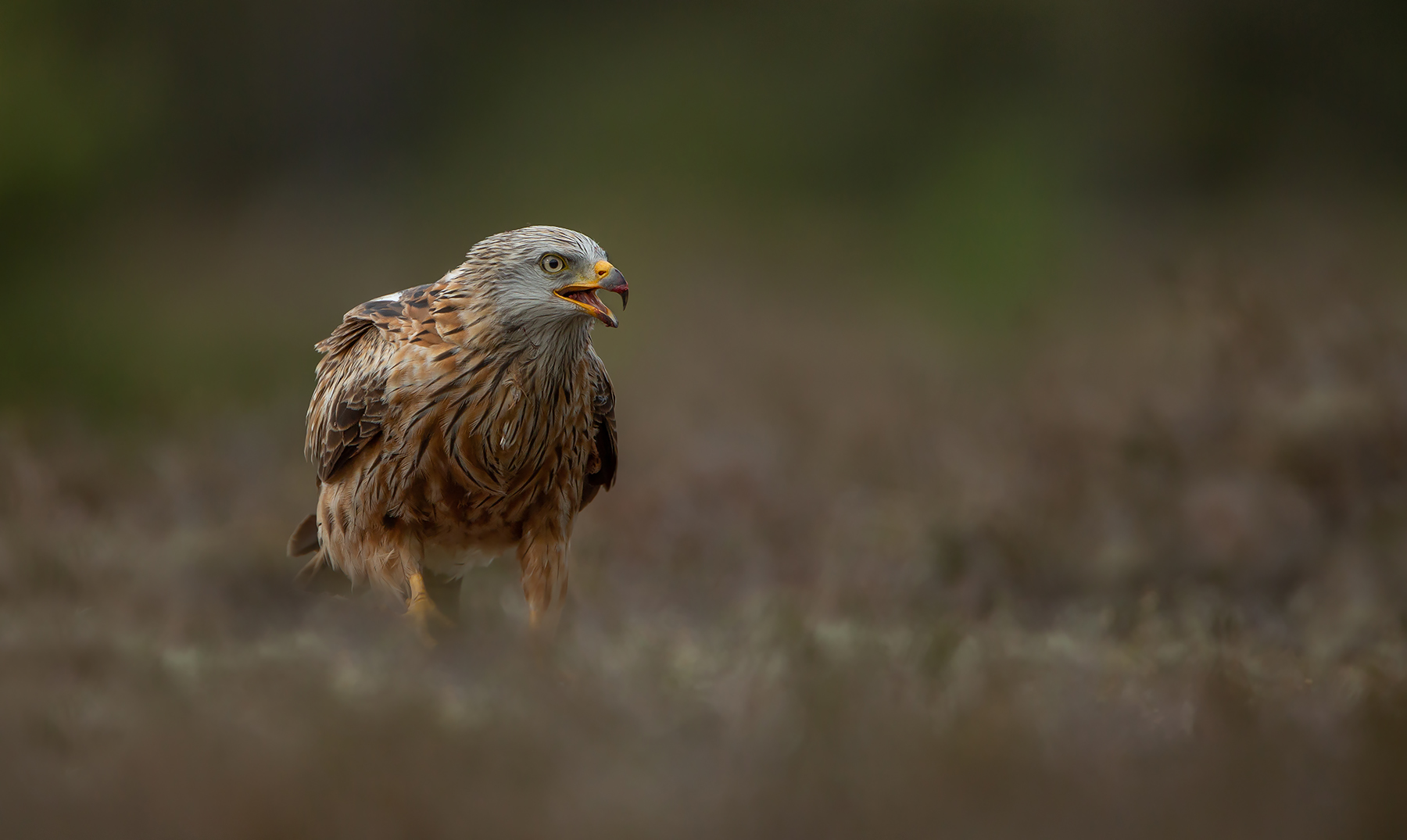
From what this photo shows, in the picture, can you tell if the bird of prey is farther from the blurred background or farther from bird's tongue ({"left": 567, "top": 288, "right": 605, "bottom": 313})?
the blurred background

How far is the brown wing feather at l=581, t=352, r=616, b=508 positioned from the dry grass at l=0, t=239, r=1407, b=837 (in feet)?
1.48

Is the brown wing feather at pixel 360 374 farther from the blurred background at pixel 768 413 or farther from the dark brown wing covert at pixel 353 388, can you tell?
the blurred background at pixel 768 413

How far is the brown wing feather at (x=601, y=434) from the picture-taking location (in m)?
3.97

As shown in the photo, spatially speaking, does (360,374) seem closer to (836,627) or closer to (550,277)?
(550,277)

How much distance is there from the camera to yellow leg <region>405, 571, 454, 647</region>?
3.37 m

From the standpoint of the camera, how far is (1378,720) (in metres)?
2.46

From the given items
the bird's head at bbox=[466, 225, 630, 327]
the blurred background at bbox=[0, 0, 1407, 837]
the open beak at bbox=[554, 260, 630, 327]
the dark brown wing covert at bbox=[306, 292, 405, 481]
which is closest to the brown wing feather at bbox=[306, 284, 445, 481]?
the dark brown wing covert at bbox=[306, 292, 405, 481]

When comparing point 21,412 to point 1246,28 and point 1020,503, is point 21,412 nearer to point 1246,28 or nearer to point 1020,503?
point 1020,503

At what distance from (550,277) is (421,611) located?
1.10 metres

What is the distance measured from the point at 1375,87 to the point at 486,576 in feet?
38.0

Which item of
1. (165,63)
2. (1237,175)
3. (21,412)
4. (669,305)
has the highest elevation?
(165,63)

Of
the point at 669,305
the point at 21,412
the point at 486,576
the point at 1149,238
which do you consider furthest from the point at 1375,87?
the point at 21,412

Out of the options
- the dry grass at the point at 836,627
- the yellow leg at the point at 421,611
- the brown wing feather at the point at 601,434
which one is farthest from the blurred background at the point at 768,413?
the brown wing feather at the point at 601,434

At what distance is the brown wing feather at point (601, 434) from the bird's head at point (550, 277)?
1.45 feet
